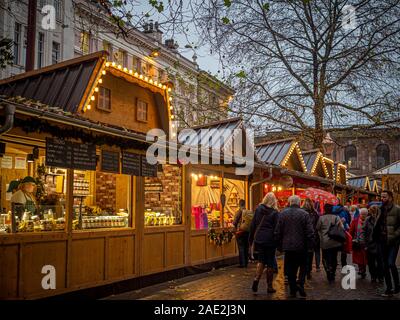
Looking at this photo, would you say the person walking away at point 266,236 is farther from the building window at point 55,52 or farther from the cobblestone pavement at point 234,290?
the building window at point 55,52

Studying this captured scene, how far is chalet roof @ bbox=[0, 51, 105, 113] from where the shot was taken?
11.4m

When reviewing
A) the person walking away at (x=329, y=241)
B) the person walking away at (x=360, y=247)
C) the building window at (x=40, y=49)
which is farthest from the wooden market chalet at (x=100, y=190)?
the building window at (x=40, y=49)

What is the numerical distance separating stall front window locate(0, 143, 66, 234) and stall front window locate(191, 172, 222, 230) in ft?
16.0

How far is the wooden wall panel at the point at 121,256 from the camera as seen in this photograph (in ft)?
31.3

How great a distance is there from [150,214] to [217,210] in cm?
364

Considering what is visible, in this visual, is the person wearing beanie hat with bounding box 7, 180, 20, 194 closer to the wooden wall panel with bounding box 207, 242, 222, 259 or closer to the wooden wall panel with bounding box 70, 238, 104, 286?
the wooden wall panel with bounding box 70, 238, 104, 286

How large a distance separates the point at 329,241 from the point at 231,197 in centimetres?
453

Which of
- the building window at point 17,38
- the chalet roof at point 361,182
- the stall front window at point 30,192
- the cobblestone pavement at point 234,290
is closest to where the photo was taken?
the stall front window at point 30,192

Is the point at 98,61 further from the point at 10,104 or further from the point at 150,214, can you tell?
the point at 10,104

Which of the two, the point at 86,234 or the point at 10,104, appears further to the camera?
the point at 86,234

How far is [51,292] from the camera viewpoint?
7887 mm

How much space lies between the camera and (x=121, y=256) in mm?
9852

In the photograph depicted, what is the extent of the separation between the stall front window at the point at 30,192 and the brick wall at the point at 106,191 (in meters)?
1.19
